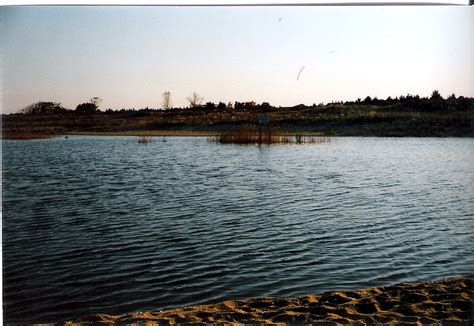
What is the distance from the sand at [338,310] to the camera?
406 cm

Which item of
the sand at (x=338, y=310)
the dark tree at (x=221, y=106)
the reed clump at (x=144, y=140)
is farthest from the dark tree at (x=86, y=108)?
the reed clump at (x=144, y=140)

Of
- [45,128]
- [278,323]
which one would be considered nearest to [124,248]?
[278,323]

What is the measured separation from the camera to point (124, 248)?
20.1ft

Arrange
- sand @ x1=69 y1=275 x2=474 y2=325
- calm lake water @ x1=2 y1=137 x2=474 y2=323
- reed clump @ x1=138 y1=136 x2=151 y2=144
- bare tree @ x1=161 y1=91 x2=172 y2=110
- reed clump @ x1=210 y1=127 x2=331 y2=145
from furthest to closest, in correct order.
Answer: reed clump @ x1=138 y1=136 x2=151 y2=144 < reed clump @ x1=210 y1=127 x2=331 y2=145 < bare tree @ x1=161 y1=91 x2=172 y2=110 < calm lake water @ x1=2 y1=137 x2=474 y2=323 < sand @ x1=69 y1=275 x2=474 y2=325

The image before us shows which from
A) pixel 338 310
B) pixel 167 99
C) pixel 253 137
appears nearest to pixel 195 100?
pixel 167 99

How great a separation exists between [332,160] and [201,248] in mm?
9061

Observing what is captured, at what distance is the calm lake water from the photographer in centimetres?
489

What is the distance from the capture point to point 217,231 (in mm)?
6809

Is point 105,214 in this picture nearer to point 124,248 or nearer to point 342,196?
point 124,248

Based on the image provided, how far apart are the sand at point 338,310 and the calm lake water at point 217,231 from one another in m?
0.23

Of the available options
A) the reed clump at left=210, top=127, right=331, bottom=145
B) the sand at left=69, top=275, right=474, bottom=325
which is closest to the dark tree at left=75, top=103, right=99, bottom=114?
the sand at left=69, top=275, right=474, bottom=325

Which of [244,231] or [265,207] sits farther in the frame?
[265,207]

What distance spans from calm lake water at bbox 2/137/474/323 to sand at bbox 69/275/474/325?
0.75 ft

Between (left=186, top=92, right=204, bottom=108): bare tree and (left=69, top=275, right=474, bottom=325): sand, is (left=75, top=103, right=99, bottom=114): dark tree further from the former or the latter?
(left=69, top=275, right=474, bottom=325): sand
